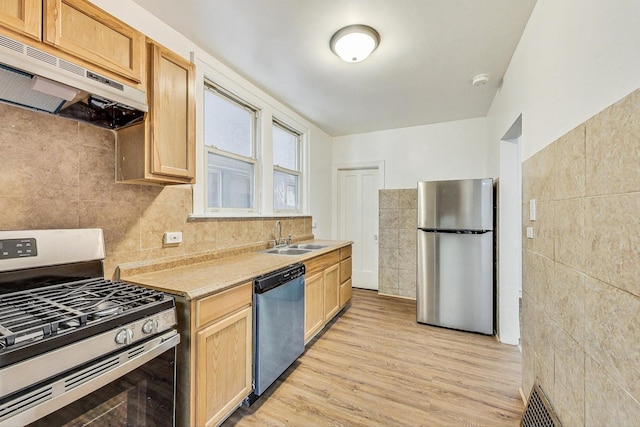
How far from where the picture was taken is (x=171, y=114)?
1.70 meters

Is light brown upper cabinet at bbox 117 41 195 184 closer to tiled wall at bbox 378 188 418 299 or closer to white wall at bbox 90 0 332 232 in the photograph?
white wall at bbox 90 0 332 232

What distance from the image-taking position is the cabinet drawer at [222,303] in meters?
1.44

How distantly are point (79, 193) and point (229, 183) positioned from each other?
1278mm

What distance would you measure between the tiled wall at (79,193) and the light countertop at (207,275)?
0.45ft

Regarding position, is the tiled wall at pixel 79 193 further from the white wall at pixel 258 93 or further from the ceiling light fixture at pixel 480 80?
the ceiling light fixture at pixel 480 80

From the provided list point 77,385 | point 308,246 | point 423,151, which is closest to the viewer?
point 77,385

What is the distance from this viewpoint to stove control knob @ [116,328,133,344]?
104 centimetres

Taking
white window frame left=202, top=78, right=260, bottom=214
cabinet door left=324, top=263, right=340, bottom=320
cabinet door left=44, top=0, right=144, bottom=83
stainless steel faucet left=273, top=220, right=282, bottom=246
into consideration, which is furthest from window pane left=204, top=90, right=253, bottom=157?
cabinet door left=324, top=263, right=340, bottom=320

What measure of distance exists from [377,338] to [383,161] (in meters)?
2.68

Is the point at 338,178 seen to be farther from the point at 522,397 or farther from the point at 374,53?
the point at 522,397

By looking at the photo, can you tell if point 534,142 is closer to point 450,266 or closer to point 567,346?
point 567,346

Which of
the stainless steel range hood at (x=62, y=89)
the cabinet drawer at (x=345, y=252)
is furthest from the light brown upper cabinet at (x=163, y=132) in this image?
the cabinet drawer at (x=345, y=252)

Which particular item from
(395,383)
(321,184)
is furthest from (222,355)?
(321,184)

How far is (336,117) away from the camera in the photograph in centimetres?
380
